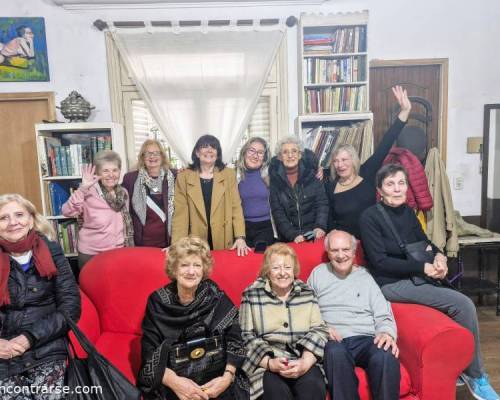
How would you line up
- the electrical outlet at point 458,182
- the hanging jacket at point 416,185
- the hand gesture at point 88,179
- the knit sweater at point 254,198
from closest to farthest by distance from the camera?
1. the hand gesture at point 88,179
2. the knit sweater at point 254,198
3. the hanging jacket at point 416,185
4. the electrical outlet at point 458,182

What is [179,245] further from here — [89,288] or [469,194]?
[469,194]

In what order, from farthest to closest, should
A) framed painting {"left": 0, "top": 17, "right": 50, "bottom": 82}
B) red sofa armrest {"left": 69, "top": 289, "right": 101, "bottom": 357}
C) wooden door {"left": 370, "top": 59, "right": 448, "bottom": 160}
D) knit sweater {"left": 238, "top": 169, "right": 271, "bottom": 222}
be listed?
wooden door {"left": 370, "top": 59, "right": 448, "bottom": 160}
framed painting {"left": 0, "top": 17, "right": 50, "bottom": 82}
knit sweater {"left": 238, "top": 169, "right": 271, "bottom": 222}
red sofa armrest {"left": 69, "top": 289, "right": 101, "bottom": 357}

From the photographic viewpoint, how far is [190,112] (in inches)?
136

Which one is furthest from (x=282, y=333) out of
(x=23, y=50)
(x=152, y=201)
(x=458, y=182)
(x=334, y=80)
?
(x=23, y=50)

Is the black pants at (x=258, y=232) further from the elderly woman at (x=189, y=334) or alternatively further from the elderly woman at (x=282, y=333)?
the elderly woman at (x=189, y=334)

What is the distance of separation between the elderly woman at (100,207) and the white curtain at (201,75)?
1.03 m

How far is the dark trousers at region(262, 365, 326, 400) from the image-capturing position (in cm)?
166

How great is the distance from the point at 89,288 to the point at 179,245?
0.86 meters

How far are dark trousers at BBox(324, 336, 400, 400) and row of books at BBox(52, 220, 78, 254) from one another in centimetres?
241

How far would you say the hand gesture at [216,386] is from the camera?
5.34ft

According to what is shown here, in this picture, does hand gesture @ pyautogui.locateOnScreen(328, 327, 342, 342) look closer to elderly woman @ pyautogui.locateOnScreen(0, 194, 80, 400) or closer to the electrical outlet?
elderly woman @ pyautogui.locateOnScreen(0, 194, 80, 400)

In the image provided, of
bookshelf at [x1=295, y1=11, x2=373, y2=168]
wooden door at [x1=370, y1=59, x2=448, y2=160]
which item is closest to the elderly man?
bookshelf at [x1=295, y1=11, x2=373, y2=168]

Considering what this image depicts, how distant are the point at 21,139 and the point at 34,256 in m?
2.29

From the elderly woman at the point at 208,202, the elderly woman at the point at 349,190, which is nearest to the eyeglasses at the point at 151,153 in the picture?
the elderly woman at the point at 208,202
